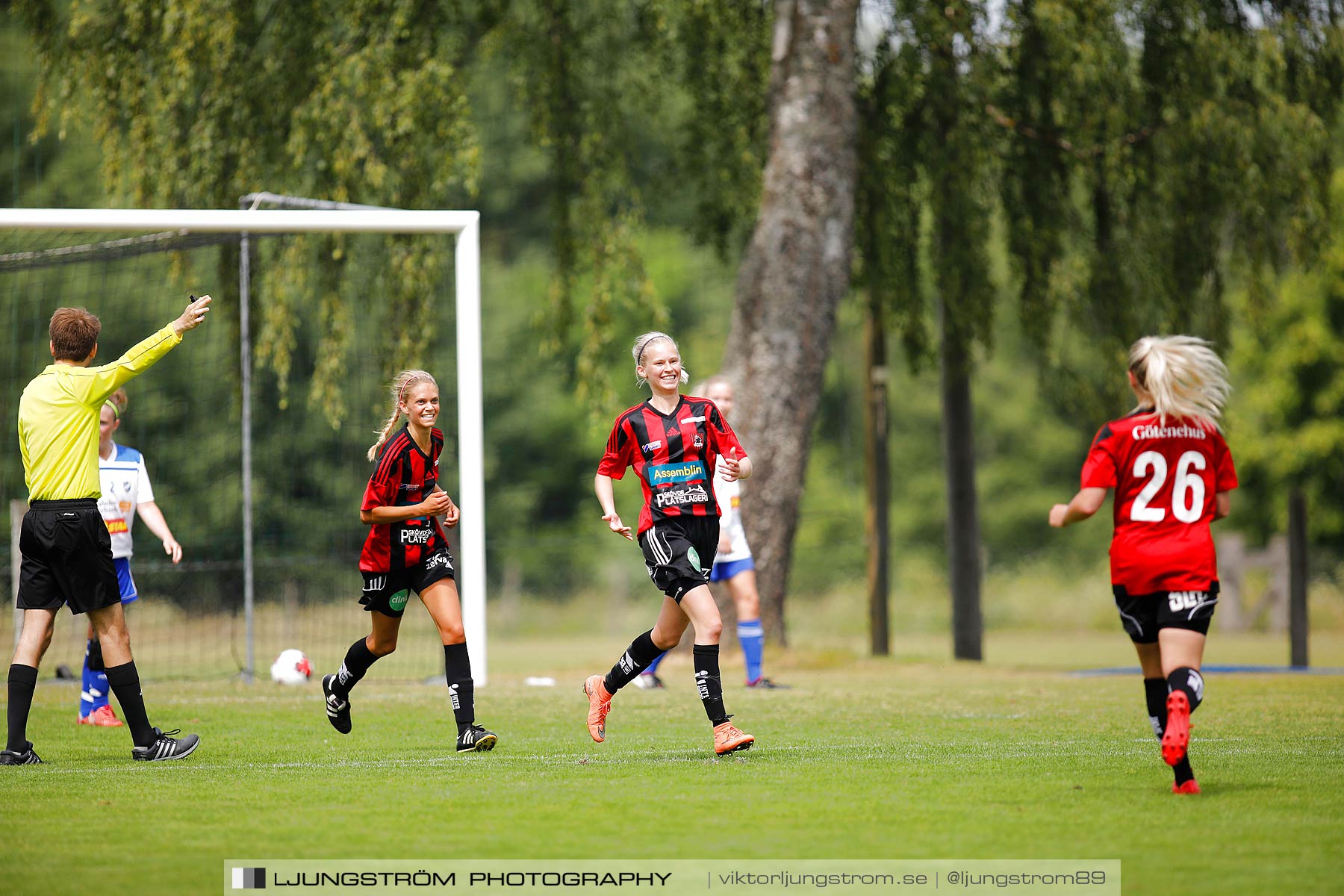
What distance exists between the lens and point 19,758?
6848mm

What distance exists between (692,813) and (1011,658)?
1436 cm

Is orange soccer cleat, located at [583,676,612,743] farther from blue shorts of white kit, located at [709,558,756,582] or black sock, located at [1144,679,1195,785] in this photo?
blue shorts of white kit, located at [709,558,756,582]

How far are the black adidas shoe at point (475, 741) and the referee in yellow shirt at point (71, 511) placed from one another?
136 centimetres

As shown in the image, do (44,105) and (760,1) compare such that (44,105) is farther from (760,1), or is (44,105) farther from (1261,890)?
(1261,890)

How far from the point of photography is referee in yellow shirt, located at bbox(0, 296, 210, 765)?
675 centimetres

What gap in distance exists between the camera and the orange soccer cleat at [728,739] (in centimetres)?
658

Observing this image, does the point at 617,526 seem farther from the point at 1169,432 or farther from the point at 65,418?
the point at 65,418

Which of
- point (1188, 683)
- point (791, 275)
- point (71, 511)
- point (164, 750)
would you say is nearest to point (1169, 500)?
point (1188, 683)

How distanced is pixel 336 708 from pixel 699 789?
2.58 m

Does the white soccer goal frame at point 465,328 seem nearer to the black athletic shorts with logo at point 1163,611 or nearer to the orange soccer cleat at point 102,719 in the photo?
the orange soccer cleat at point 102,719

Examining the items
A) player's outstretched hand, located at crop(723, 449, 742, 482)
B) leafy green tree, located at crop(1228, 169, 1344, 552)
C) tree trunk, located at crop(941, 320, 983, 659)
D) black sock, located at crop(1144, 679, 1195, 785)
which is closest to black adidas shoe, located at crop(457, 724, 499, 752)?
player's outstretched hand, located at crop(723, 449, 742, 482)

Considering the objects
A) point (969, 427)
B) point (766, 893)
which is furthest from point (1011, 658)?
point (766, 893)

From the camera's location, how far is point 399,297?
13.8m

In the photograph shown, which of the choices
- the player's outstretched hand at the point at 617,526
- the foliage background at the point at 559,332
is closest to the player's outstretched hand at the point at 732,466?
the player's outstretched hand at the point at 617,526
